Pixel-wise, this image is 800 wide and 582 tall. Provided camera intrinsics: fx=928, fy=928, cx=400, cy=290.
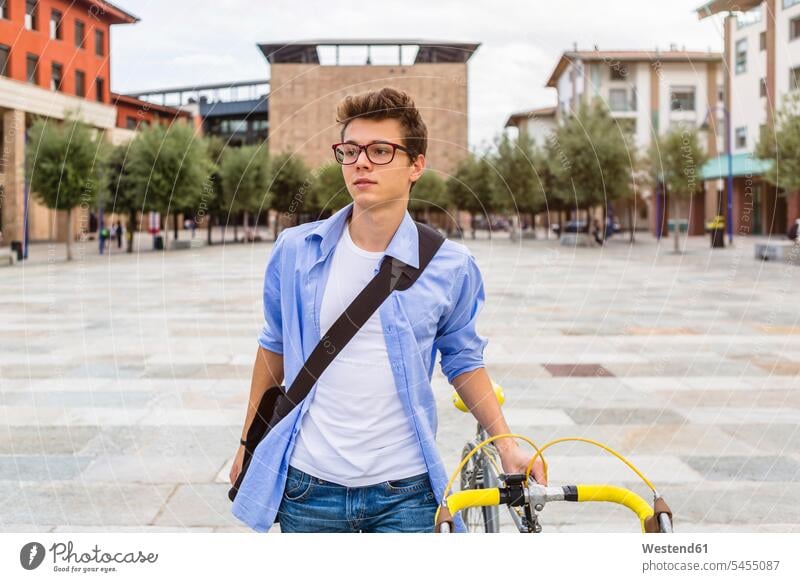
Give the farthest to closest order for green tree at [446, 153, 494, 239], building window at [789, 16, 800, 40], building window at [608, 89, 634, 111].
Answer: building window at [608, 89, 634, 111]
building window at [789, 16, 800, 40]
green tree at [446, 153, 494, 239]

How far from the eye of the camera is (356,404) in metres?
2.46

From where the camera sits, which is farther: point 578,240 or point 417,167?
point 578,240

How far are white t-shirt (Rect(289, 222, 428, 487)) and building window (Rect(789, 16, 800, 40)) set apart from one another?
46.2 meters

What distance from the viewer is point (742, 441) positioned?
21.7 ft

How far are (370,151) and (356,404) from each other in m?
0.66

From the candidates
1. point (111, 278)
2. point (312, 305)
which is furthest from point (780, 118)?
point (312, 305)

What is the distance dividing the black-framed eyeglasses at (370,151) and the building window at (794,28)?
151 feet

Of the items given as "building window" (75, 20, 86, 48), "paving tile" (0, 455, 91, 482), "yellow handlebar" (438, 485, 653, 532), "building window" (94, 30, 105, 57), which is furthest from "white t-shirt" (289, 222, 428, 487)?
"paving tile" (0, 455, 91, 482)

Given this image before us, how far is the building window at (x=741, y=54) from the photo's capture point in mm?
44912

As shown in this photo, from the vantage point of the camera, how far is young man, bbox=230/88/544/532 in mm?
2404

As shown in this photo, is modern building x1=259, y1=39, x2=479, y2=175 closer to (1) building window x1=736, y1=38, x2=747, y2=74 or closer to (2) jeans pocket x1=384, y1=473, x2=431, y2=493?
(2) jeans pocket x1=384, y1=473, x2=431, y2=493

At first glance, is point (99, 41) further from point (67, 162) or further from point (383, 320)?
point (67, 162)
